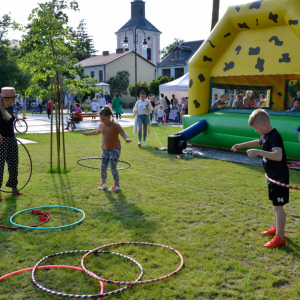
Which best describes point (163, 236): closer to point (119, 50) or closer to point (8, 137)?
point (8, 137)

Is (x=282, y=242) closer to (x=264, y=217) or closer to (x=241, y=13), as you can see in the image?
(x=264, y=217)

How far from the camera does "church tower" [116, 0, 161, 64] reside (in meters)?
74.9

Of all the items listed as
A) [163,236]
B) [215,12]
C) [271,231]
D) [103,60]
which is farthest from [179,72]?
[163,236]

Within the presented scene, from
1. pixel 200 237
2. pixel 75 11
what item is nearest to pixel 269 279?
pixel 200 237

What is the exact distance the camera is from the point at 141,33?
246ft

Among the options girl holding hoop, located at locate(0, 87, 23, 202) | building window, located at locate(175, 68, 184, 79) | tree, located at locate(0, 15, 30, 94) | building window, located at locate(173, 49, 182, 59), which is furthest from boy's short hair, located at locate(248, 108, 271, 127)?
building window, located at locate(173, 49, 182, 59)

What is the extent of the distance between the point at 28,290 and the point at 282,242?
302cm

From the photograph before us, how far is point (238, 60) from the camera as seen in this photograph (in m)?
11.6

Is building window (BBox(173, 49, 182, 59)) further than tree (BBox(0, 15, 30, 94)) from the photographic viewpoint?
Yes

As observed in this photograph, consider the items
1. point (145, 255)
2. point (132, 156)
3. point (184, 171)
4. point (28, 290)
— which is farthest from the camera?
point (132, 156)

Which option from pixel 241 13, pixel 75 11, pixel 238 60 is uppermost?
pixel 75 11

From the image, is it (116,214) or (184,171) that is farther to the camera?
(184,171)

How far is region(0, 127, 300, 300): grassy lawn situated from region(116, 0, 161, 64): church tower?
224 ft

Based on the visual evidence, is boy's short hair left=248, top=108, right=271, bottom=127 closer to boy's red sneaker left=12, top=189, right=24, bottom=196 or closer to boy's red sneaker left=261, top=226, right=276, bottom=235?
boy's red sneaker left=261, top=226, right=276, bottom=235
